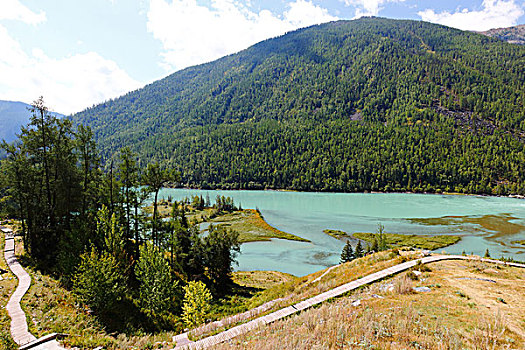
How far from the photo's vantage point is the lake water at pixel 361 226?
5703 centimetres

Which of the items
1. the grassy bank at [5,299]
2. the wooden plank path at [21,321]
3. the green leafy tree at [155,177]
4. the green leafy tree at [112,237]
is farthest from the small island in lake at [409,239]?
the grassy bank at [5,299]

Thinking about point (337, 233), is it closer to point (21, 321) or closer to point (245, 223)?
point (245, 223)

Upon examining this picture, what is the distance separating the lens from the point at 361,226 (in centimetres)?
8275

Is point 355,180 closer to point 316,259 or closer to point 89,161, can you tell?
point 316,259

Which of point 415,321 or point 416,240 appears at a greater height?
point 415,321

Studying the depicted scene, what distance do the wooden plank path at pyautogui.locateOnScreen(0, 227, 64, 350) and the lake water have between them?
37.3 meters

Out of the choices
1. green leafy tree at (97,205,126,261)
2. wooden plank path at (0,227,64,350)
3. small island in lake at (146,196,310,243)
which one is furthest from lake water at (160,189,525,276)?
→ wooden plank path at (0,227,64,350)

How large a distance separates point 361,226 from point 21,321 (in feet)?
269

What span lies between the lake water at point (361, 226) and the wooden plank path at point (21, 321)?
37.3 m

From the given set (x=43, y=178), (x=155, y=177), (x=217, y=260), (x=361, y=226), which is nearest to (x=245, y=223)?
(x=361, y=226)

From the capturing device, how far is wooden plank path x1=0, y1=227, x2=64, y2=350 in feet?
40.1

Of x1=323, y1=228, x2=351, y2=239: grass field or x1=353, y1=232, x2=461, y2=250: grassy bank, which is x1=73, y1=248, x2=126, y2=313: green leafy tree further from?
x1=323, y1=228, x2=351, y2=239: grass field

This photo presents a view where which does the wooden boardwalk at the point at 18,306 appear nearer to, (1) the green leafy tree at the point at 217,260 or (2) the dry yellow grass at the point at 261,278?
(1) the green leafy tree at the point at 217,260

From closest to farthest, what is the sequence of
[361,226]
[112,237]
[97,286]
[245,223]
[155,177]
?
1. [97,286]
2. [112,237]
3. [155,177]
4. [361,226]
5. [245,223]
